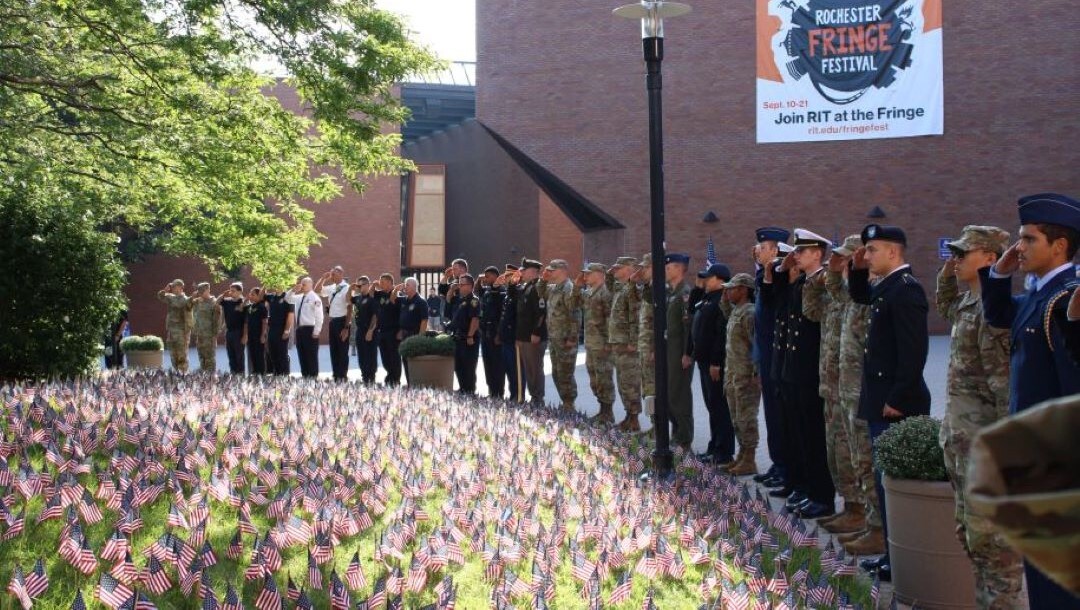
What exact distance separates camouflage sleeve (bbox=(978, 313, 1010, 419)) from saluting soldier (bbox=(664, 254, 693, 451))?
19.7 feet

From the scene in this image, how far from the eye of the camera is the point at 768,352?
9133 millimetres

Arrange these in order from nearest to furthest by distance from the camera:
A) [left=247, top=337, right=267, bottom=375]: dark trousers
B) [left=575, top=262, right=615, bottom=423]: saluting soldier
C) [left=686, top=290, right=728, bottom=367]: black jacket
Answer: [left=686, top=290, right=728, bottom=367]: black jacket
[left=575, top=262, right=615, bottom=423]: saluting soldier
[left=247, top=337, right=267, bottom=375]: dark trousers

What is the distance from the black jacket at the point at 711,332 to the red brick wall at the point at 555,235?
3115cm

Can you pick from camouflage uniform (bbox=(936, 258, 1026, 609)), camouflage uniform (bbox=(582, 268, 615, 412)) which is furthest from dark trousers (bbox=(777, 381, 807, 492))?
camouflage uniform (bbox=(582, 268, 615, 412))

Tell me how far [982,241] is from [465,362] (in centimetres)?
1133

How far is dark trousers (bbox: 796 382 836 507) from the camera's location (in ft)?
26.5

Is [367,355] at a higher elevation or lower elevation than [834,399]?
lower

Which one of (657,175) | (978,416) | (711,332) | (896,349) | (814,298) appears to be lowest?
(978,416)

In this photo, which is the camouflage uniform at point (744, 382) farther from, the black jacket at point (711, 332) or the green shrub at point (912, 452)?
the green shrub at point (912, 452)

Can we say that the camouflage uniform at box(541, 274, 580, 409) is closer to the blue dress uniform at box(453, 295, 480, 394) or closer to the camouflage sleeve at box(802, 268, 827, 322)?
the blue dress uniform at box(453, 295, 480, 394)

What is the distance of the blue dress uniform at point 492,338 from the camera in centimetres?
1612

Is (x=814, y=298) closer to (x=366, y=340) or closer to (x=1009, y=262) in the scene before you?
(x=1009, y=262)

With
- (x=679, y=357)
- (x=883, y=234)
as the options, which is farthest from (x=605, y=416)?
(x=883, y=234)

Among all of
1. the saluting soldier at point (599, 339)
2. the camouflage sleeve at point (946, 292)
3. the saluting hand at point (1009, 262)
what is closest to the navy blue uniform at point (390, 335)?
the saluting soldier at point (599, 339)
